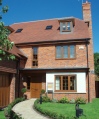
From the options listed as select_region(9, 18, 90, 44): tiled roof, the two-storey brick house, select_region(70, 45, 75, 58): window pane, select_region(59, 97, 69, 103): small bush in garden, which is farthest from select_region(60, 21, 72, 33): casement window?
select_region(59, 97, 69, 103): small bush in garden

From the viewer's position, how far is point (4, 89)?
684 inches

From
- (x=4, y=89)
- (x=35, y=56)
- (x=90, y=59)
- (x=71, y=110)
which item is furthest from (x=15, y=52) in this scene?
(x=71, y=110)

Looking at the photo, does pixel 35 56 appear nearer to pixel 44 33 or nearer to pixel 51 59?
pixel 51 59

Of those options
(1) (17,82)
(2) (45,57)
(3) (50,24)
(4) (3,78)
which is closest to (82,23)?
(3) (50,24)

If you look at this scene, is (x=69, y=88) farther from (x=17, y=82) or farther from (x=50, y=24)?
(x=50, y=24)

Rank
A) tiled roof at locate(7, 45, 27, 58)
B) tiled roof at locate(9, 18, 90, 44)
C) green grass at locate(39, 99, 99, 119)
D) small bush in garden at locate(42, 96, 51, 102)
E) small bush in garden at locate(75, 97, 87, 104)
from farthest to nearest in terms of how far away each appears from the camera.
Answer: tiled roof at locate(9, 18, 90, 44) → small bush in garden at locate(42, 96, 51, 102) → small bush in garden at locate(75, 97, 87, 104) → tiled roof at locate(7, 45, 27, 58) → green grass at locate(39, 99, 99, 119)

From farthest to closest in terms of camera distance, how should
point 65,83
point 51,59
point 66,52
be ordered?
1. point 51,59
2. point 66,52
3. point 65,83

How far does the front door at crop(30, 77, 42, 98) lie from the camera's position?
22.6 m

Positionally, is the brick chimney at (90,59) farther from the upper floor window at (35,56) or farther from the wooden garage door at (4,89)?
the wooden garage door at (4,89)

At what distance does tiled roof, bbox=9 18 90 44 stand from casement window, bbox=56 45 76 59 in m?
1.09

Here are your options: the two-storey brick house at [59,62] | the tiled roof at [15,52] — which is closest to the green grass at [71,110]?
the two-storey brick house at [59,62]

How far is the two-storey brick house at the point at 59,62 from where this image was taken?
20.7m

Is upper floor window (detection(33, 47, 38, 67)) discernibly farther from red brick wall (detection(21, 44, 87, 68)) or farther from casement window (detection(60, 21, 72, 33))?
casement window (detection(60, 21, 72, 33))

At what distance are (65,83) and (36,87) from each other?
3.68 meters
